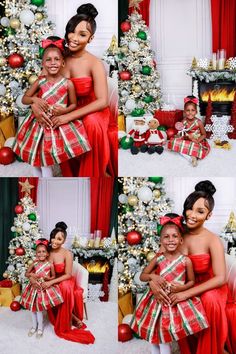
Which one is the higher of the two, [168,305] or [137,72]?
[137,72]

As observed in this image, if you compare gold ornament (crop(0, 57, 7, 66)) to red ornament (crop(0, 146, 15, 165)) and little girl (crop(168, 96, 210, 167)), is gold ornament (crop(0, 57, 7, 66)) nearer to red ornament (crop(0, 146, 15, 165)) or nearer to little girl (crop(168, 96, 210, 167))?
red ornament (crop(0, 146, 15, 165))

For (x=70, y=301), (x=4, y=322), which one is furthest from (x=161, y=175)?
(x=4, y=322)

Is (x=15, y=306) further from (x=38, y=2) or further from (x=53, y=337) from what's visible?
(x=38, y=2)

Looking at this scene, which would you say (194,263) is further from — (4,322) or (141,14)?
(141,14)

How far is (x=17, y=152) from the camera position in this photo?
2211 millimetres

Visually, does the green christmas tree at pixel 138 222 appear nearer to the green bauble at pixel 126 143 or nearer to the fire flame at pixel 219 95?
the green bauble at pixel 126 143

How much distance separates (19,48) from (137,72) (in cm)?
61

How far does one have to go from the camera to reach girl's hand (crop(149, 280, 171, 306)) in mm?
2078

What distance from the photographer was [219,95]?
8.52 ft

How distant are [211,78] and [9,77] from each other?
39.4 inches

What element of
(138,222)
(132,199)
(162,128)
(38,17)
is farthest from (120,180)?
(38,17)

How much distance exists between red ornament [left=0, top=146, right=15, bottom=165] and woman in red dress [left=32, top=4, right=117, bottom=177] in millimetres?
332

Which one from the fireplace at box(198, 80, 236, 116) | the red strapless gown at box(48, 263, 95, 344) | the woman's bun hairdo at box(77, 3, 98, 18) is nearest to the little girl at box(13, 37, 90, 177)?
the woman's bun hairdo at box(77, 3, 98, 18)

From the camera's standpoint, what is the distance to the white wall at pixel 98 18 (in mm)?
2291
